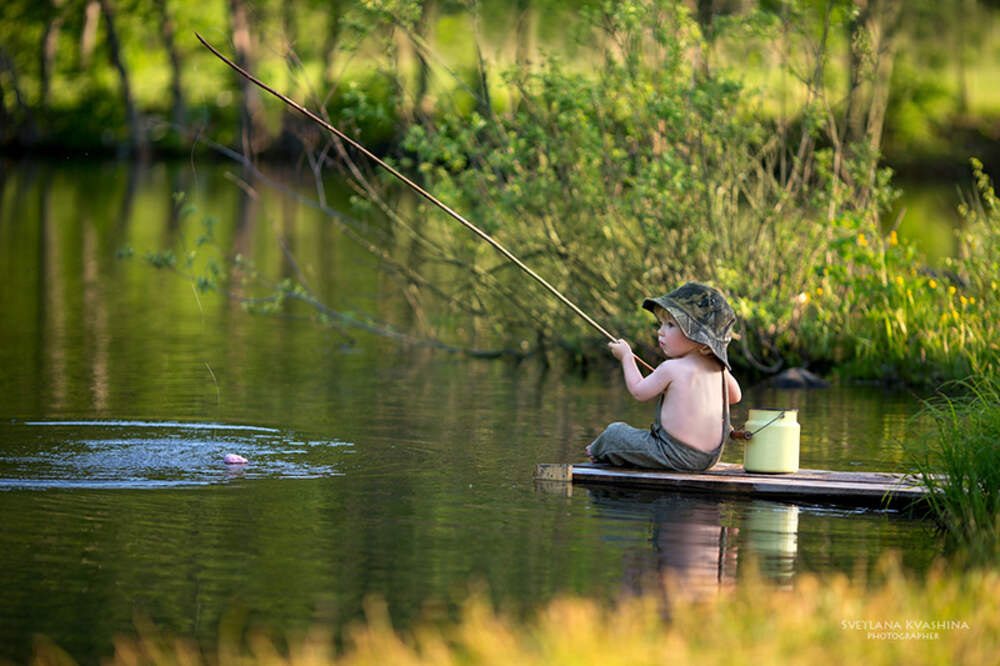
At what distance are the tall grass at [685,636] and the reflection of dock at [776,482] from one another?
1.93m

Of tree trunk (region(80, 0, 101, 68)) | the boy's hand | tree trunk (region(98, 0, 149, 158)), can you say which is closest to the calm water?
the boy's hand

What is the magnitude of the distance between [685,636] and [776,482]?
319 cm

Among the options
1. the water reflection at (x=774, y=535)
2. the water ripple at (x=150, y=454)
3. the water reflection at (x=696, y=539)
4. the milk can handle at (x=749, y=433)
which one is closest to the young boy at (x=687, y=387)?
the milk can handle at (x=749, y=433)

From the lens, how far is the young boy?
8.97 meters

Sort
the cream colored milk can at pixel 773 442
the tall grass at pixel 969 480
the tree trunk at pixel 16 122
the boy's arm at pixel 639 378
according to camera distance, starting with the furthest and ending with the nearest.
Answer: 1. the tree trunk at pixel 16 122
2. the cream colored milk can at pixel 773 442
3. the boy's arm at pixel 639 378
4. the tall grass at pixel 969 480

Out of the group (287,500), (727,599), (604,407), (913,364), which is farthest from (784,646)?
(913,364)

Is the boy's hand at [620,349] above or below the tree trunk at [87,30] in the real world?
below

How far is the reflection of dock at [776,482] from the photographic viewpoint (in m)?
8.62

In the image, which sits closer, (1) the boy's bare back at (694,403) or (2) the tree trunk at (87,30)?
(1) the boy's bare back at (694,403)

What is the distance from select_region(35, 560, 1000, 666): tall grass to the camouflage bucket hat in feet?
7.98

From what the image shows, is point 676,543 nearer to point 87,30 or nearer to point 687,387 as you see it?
point 687,387

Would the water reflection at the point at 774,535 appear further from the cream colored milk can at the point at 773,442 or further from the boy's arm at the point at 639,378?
the boy's arm at the point at 639,378

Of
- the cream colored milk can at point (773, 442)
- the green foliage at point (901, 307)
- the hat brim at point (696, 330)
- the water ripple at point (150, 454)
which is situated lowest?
the water ripple at point (150, 454)

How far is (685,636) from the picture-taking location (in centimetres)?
570
